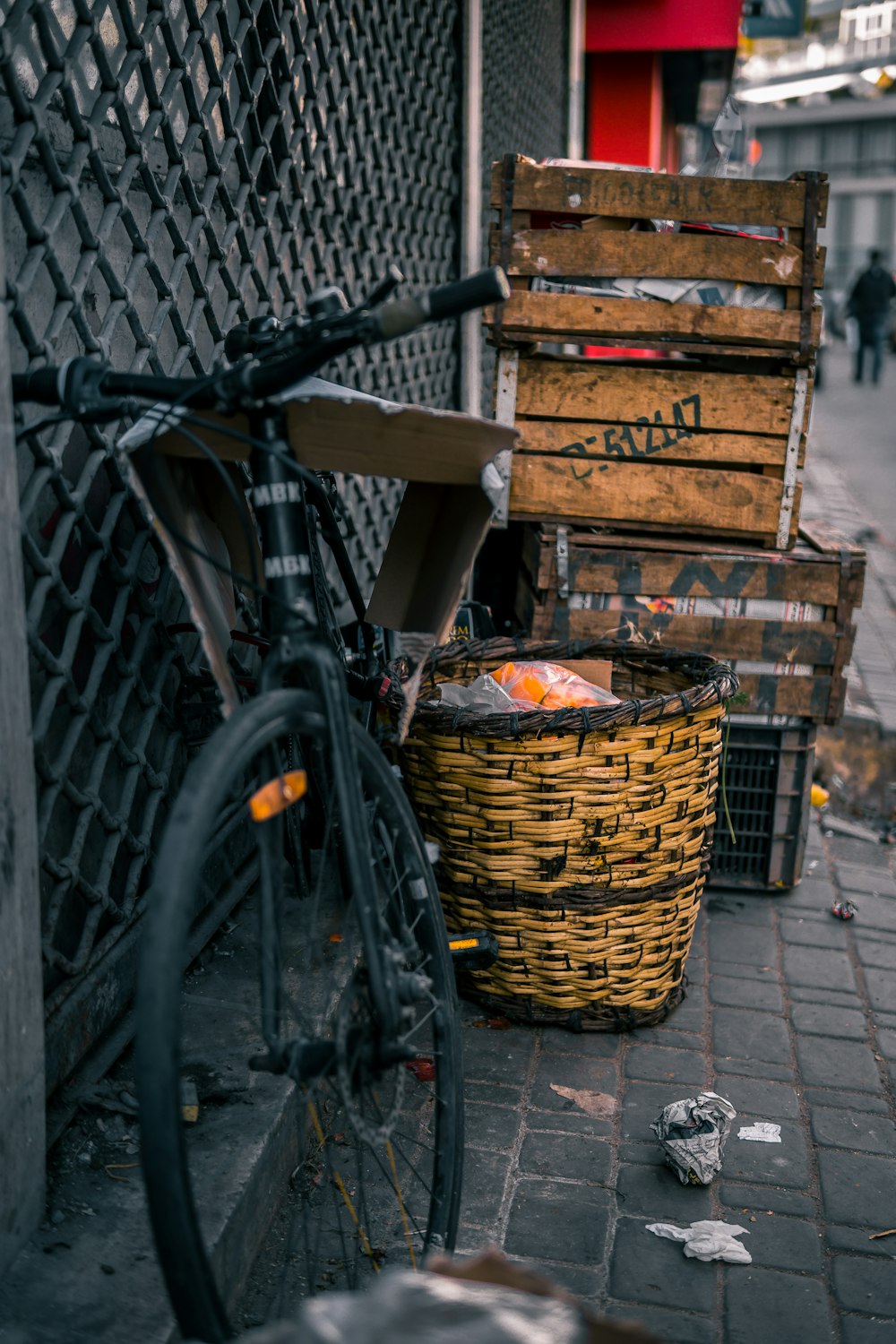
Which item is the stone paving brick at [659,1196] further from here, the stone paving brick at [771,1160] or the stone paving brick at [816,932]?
the stone paving brick at [816,932]

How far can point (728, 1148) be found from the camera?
109 inches

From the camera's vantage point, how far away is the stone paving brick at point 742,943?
3664 millimetres

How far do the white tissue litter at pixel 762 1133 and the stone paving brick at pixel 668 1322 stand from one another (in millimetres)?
611

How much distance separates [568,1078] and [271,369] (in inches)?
77.9

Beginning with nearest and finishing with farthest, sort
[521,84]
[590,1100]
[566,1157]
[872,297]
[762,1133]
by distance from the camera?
[566,1157], [762,1133], [590,1100], [521,84], [872,297]

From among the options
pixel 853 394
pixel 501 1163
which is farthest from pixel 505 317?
pixel 853 394

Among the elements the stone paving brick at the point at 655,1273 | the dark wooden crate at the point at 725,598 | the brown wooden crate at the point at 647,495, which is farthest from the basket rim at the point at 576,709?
the stone paving brick at the point at 655,1273

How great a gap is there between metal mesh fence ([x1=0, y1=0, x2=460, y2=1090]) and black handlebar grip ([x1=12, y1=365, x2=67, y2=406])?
0.08 metres

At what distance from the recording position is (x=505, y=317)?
144 inches

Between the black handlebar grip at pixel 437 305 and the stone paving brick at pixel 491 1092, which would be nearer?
the black handlebar grip at pixel 437 305

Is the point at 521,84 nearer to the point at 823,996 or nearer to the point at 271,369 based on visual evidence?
the point at 823,996

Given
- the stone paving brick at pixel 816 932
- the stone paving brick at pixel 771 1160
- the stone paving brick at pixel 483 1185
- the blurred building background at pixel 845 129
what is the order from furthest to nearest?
the blurred building background at pixel 845 129
the stone paving brick at pixel 816 932
the stone paving brick at pixel 771 1160
the stone paving brick at pixel 483 1185

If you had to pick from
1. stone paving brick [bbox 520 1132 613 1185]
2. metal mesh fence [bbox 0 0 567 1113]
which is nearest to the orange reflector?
metal mesh fence [bbox 0 0 567 1113]

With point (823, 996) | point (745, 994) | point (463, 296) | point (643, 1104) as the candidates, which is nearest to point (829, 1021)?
point (823, 996)
